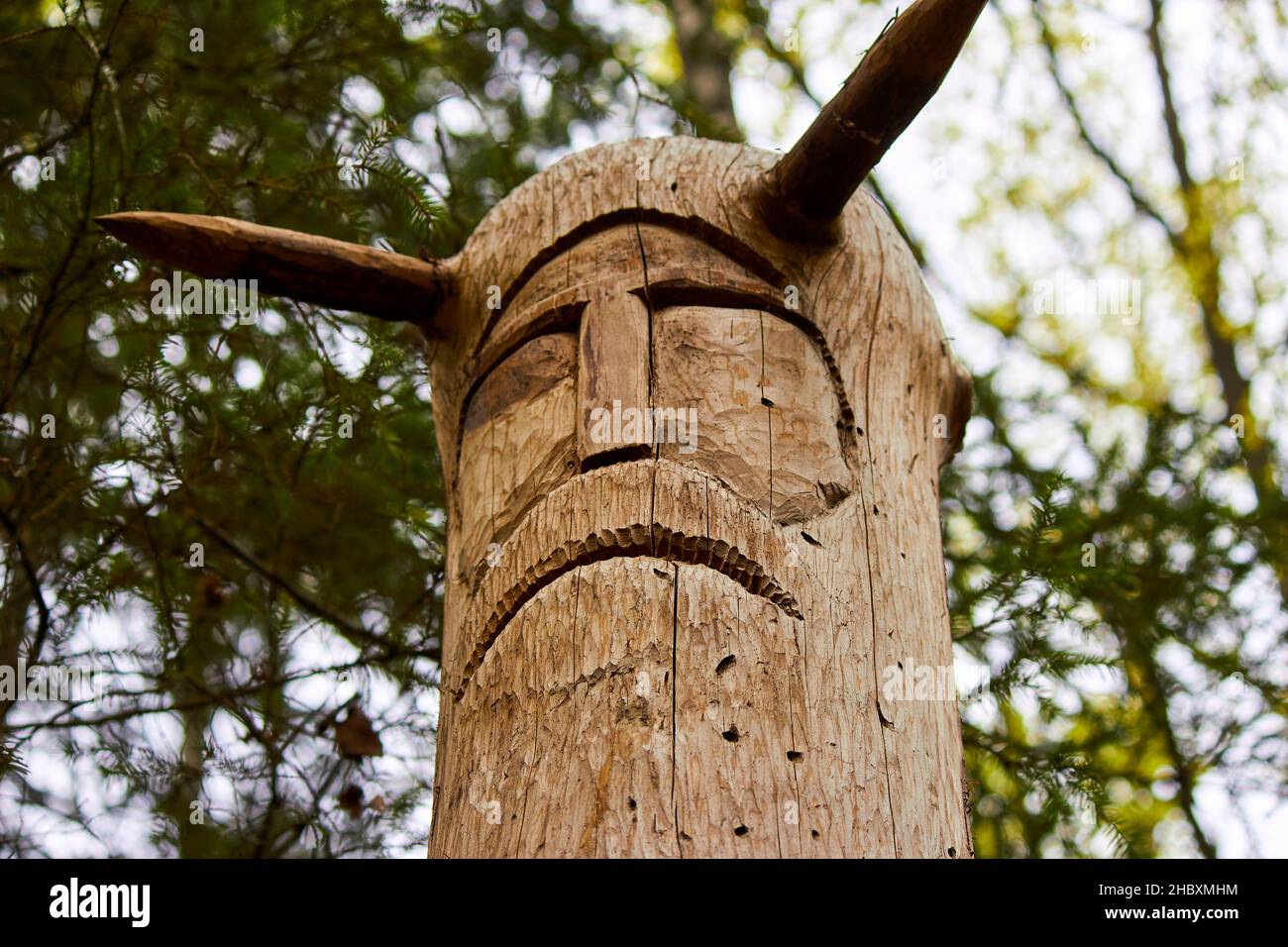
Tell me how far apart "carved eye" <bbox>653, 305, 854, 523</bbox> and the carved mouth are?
8 centimetres

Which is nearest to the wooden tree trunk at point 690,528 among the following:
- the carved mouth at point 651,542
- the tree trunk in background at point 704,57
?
the carved mouth at point 651,542

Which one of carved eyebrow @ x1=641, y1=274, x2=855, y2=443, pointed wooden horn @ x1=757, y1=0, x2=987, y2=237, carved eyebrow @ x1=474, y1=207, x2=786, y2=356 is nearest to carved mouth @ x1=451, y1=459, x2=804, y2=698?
carved eyebrow @ x1=641, y1=274, x2=855, y2=443

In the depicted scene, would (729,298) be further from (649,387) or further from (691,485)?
(691,485)

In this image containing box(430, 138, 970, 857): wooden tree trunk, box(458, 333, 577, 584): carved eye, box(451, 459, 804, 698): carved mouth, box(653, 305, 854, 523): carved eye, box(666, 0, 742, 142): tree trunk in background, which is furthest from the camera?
box(666, 0, 742, 142): tree trunk in background

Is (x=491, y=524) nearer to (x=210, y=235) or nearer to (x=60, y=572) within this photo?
(x=210, y=235)

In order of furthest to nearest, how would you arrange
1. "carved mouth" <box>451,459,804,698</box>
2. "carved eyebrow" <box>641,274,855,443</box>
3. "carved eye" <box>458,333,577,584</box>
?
"carved eyebrow" <box>641,274,855,443</box> → "carved eye" <box>458,333,577,584</box> → "carved mouth" <box>451,459,804,698</box>

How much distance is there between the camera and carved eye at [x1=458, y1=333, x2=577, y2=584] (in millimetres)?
2686

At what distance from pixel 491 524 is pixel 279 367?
7.41 ft

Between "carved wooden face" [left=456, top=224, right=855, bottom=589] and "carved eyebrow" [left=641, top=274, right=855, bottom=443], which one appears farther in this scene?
"carved eyebrow" [left=641, top=274, right=855, bottom=443]

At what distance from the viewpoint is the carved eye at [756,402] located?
2562 millimetres

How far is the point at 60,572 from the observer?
420 centimetres

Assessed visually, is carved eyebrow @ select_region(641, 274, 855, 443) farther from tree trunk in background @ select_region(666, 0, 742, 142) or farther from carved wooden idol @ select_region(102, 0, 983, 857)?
tree trunk in background @ select_region(666, 0, 742, 142)

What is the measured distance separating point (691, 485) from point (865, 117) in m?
0.87
